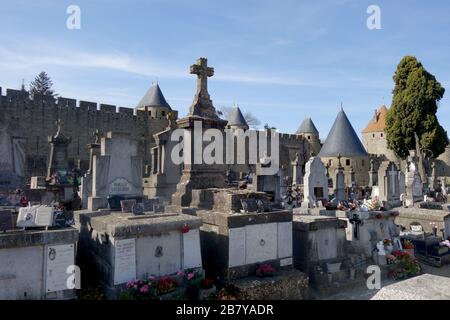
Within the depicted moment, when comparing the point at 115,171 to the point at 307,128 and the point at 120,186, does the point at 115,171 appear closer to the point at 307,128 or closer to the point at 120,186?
the point at 120,186

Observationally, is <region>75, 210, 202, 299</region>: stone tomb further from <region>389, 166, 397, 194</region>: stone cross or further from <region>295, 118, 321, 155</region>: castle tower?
<region>295, 118, 321, 155</region>: castle tower

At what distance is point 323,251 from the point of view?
283 inches

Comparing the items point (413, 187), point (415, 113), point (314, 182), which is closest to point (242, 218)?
point (314, 182)

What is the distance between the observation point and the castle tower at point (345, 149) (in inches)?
1311

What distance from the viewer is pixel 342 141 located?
3381 cm

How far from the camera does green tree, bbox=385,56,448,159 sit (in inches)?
1001

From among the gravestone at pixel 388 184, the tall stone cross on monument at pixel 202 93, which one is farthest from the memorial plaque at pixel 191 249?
the gravestone at pixel 388 184

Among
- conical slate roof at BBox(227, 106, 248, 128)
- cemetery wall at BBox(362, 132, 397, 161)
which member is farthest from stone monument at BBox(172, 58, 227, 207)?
cemetery wall at BBox(362, 132, 397, 161)

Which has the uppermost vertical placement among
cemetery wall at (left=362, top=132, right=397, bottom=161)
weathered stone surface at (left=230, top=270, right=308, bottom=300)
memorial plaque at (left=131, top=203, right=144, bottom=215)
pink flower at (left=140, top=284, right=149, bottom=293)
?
cemetery wall at (left=362, top=132, right=397, bottom=161)

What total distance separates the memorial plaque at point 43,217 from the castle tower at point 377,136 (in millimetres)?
46975

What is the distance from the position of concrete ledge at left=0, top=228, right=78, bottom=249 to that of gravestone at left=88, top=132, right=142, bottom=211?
3.03 metres

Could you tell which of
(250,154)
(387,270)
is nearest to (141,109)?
(250,154)

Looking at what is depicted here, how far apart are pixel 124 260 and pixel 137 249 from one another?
240 millimetres
